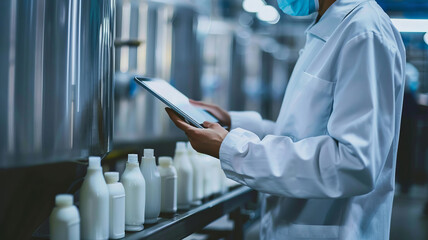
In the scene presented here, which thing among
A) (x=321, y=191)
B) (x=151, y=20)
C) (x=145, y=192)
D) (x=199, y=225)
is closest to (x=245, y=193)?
(x=199, y=225)

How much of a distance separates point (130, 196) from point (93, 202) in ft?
0.61

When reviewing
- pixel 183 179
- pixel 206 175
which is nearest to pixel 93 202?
pixel 183 179

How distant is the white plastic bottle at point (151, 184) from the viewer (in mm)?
1430

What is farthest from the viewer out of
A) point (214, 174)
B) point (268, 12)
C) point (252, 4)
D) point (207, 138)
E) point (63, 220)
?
point (268, 12)

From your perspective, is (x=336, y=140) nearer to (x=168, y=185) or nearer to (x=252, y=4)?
(x=168, y=185)

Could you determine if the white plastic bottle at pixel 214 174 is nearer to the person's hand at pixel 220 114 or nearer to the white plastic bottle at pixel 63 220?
the person's hand at pixel 220 114

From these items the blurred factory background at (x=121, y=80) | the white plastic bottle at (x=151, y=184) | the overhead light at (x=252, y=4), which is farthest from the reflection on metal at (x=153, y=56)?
the white plastic bottle at (x=151, y=184)

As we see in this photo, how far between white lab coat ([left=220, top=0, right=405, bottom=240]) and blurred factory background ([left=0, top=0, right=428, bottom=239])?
41 centimetres

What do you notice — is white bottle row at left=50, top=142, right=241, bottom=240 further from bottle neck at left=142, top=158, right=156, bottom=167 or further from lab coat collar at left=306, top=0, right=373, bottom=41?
lab coat collar at left=306, top=0, right=373, bottom=41

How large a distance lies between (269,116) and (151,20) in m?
6.01

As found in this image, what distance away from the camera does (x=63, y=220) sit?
3.51 feet

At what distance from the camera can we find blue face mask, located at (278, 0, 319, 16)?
4.88ft

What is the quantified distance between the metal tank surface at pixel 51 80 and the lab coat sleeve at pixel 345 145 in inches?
15.5

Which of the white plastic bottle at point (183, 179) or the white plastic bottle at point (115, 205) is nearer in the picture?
the white plastic bottle at point (115, 205)
